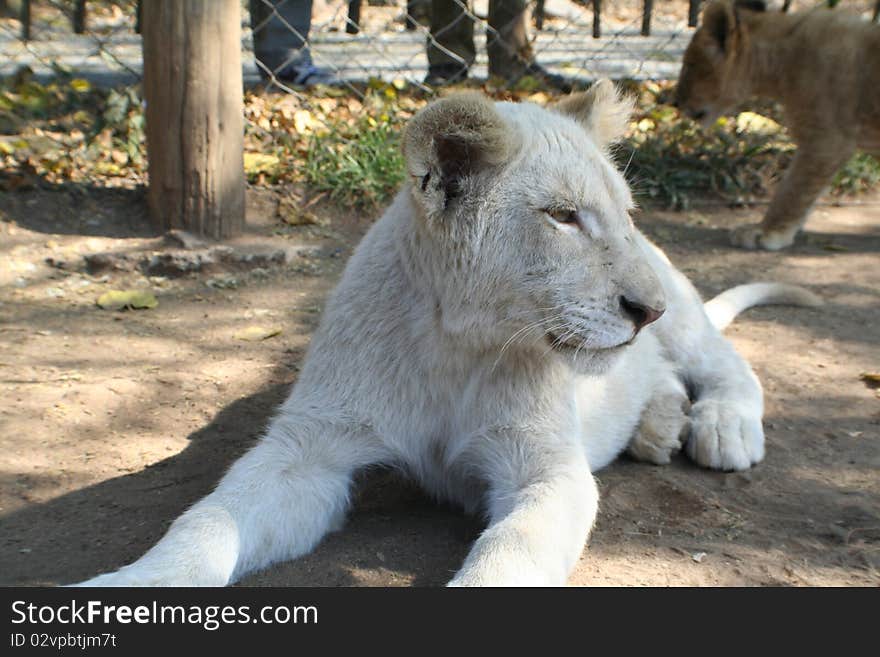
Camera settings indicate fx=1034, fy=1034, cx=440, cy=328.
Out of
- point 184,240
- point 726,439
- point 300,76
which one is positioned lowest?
point 726,439

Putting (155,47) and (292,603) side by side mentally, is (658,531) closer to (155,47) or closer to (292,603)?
(292,603)

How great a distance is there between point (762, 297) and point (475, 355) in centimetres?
250

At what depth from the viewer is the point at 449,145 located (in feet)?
8.63

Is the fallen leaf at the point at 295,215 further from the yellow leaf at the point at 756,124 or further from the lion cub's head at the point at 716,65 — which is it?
the yellow leaf at the point at 756,124

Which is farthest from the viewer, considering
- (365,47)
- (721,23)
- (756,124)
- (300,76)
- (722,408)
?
(365,47)

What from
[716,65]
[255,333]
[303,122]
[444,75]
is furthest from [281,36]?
[255,333]

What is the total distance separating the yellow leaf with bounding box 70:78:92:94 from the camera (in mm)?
6145

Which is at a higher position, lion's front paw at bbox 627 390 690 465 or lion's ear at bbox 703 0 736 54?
lion's ear at bbox 703 0 736 54

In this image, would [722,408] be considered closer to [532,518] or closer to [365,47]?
[532,518]

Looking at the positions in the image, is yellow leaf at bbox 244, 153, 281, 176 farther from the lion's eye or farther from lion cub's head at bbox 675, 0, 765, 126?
the lion's eye

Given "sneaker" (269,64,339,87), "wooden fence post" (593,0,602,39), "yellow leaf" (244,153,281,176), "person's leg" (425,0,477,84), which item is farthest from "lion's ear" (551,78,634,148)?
"wooden fence post" (593,0,602,39)

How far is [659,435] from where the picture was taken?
11.4 feet

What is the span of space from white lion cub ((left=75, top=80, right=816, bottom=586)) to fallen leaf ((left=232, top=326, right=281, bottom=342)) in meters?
1.36

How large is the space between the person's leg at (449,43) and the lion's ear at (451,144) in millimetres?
4942
